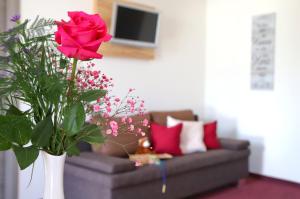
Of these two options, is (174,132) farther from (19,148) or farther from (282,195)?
(19,148)

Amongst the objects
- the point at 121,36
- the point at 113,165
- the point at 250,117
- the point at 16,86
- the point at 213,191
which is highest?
the point at 121,36

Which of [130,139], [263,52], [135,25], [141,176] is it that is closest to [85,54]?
[141,176]

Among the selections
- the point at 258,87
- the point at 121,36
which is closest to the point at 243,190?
the point at 258,87

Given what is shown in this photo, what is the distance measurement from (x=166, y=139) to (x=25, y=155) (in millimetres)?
2821

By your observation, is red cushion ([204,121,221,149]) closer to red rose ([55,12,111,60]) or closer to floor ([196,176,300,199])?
floor ([196,176,300,199])

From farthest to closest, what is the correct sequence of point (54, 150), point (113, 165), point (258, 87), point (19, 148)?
point (258, 87) < point (113, 165) < point (54, 150) < point (19, 148)

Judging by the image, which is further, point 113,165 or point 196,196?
point 196,196

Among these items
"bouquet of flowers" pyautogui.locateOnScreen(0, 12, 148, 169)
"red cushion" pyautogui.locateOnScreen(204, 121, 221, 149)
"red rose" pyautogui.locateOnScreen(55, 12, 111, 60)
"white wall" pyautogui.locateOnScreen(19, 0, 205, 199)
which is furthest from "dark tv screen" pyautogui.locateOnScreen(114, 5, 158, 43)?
"red rose" pyautogui.locateOnScreen(55, 12, 111, 60)

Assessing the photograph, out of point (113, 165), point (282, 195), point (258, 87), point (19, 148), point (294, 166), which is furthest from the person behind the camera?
point (258, 87)

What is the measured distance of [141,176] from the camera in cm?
288

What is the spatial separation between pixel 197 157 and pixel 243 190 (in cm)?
84

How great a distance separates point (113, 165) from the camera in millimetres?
2717

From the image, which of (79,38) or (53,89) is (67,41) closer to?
(79,38)

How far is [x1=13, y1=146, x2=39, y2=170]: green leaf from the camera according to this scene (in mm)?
837
